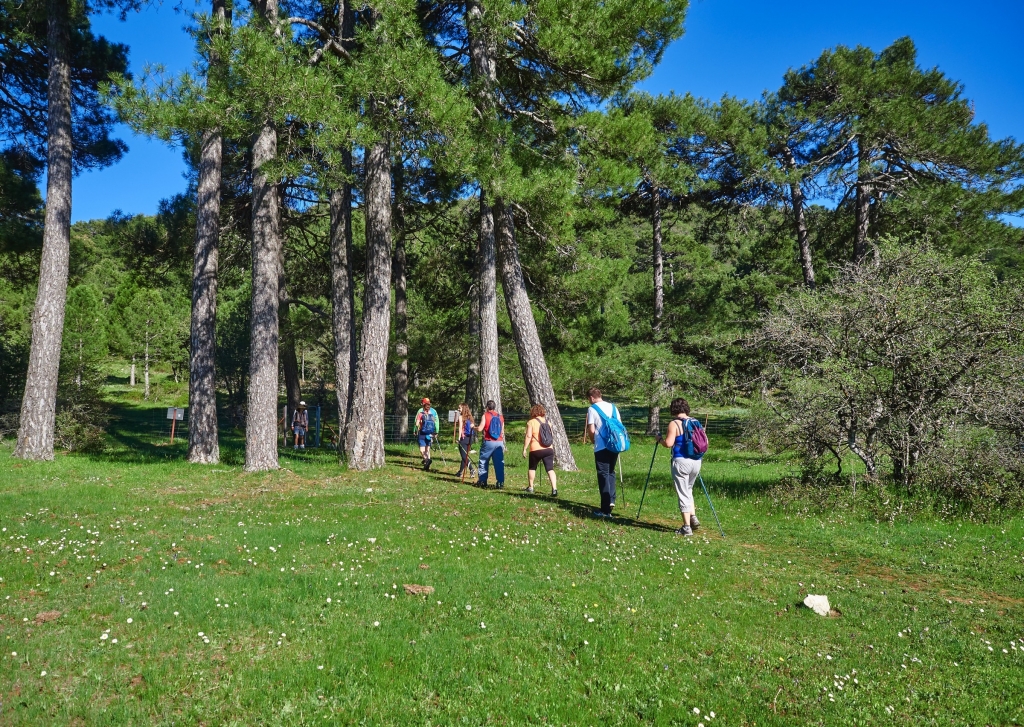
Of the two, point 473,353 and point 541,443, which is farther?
point 473,353

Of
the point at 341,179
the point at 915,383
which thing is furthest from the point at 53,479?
the point at 915,383

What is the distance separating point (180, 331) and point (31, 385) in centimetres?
3148

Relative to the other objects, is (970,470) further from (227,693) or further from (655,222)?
(655,222)

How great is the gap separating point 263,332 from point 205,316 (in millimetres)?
2353

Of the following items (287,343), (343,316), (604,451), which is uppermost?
(343,316)

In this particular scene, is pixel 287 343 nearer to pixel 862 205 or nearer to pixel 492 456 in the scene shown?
pixel 492 456

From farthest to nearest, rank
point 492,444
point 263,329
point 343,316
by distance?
point 343,316, point 263,329, point 492,444

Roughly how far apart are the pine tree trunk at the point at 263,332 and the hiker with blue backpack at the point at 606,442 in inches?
291

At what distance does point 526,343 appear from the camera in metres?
15.4

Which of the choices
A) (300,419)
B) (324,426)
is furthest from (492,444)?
(324,426)

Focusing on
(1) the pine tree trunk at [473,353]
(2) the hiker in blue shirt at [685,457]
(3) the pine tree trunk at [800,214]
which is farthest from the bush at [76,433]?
(3) the pine tree trunk at [800,214]

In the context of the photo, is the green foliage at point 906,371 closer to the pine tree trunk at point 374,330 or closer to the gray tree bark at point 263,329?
the pine tree trunk at point 374,330

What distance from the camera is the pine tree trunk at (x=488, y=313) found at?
15273mm

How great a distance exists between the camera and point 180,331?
140 feet
